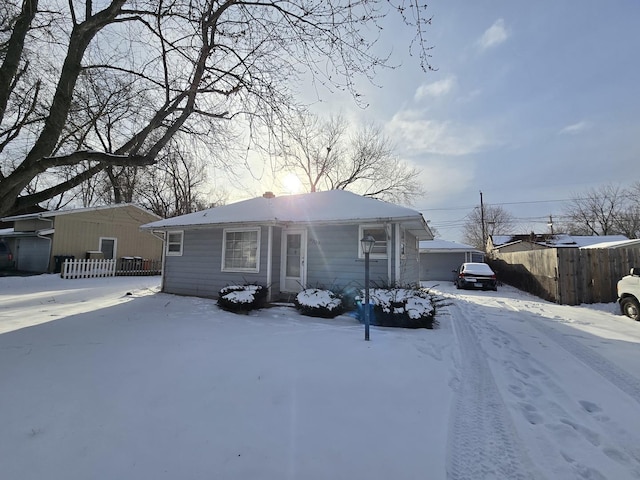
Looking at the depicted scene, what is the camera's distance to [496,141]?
11.3m

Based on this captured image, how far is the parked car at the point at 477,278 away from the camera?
15836mm

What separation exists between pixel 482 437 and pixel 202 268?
9781mm

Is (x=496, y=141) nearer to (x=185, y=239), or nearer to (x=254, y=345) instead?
(x=254, y=345)

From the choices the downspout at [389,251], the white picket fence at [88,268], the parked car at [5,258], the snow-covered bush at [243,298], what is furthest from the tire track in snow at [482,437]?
the parked car at [5,258]

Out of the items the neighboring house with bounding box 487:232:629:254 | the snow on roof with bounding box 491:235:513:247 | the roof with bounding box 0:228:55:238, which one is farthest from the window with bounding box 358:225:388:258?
the snow on roof with bounding box 491:235:513:247

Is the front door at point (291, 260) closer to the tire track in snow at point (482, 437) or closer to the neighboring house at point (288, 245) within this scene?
the neighboring house at point (288, 245)

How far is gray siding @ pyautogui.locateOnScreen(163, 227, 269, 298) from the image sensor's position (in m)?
9.87

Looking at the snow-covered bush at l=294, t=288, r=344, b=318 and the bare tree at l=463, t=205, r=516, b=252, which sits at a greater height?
the bare tree at l=463, t=205, r=516, b=252

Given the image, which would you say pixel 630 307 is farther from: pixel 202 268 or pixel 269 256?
pixel 202 268

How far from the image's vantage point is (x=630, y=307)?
7.89 metres

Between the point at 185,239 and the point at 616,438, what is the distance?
11.5 metres

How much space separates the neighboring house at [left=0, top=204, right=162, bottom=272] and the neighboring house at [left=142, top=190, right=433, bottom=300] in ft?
30.9

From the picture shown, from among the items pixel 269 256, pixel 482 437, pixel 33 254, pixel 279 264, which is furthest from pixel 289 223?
pixel 33 254

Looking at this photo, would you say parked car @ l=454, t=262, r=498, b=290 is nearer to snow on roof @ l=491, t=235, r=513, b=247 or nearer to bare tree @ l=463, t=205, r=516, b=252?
snow on roof @ l=491, t=235, r=513, b=247
